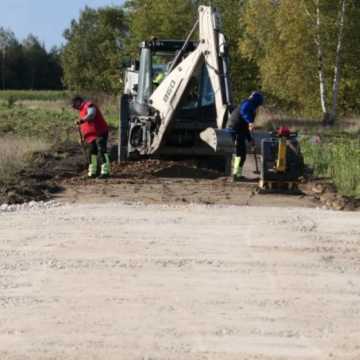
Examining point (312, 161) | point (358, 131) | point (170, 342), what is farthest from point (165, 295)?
point (358, 131)

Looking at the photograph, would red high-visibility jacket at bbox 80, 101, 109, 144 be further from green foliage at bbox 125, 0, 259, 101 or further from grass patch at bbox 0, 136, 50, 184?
green foliage at bbox 125, 0, 259, 101

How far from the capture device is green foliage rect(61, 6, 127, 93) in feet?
218

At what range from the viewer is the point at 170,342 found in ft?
22.3

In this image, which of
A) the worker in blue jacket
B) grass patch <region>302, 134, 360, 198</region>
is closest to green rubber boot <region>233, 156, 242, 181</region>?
the worker in blue jacket

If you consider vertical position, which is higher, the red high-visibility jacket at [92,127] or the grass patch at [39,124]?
the red high-visibility jacket at [92,127]

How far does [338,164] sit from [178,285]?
11442 mm

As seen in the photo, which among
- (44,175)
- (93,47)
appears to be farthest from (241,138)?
(93,47)

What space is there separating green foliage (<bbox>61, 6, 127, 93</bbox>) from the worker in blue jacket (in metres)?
47.8

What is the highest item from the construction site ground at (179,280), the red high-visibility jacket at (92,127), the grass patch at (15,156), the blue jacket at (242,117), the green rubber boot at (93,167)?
the blue jacket at (242,117)

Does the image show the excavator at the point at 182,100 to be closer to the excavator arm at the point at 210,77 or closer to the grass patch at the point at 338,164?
the excavator arm at the point at 210,77

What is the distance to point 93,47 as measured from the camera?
6988 cm

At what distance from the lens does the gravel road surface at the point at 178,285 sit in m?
6.79

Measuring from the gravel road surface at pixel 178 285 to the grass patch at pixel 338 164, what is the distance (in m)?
3.64

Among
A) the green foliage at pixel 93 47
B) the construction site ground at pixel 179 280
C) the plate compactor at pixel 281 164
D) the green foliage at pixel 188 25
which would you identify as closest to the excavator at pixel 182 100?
the plate compactor at pixel 281 164
